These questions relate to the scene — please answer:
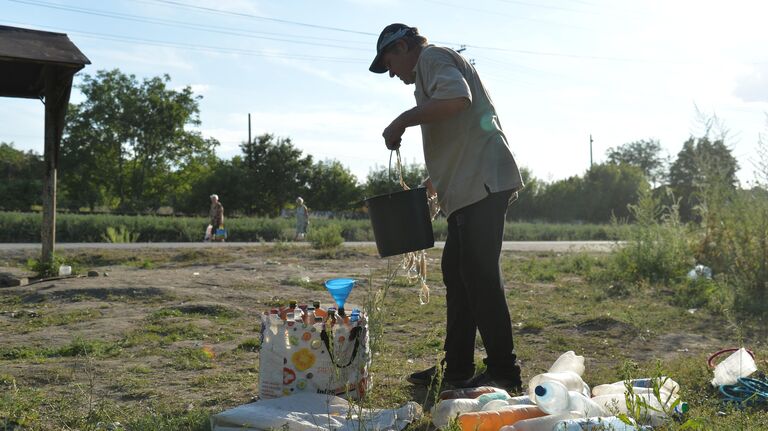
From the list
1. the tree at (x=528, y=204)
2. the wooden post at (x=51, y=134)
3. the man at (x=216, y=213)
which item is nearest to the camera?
the wooden post at (x=51, y=134)

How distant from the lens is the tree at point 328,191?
49.1 meters

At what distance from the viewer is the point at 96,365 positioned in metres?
4.23

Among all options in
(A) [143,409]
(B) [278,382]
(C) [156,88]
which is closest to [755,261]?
(B) [278,382]

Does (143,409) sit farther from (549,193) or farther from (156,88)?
(549,193)

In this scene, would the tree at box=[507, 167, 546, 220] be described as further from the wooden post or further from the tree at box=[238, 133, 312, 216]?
the wooden post

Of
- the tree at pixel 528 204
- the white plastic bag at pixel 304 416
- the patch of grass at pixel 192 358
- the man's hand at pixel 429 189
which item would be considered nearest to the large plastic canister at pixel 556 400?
the white plastic bag at pixel 304 416

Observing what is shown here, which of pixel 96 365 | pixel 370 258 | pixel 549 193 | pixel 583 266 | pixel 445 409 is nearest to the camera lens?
pixel 445 409

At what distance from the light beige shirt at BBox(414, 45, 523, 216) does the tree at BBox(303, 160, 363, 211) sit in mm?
44999

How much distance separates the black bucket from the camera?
3.65 m

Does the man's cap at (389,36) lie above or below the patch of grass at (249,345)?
above

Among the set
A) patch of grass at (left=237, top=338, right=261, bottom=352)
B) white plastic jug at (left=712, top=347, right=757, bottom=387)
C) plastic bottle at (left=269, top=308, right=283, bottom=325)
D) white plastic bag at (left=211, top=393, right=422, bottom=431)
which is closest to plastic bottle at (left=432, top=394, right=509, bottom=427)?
white plastic bag at (left=211, top=393, right=422, bottom=431)

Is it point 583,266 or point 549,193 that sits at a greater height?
point 549,193

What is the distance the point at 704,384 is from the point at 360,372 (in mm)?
1926

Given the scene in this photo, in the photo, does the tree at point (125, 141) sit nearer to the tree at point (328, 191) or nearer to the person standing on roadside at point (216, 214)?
the tree at point (328, 191)
